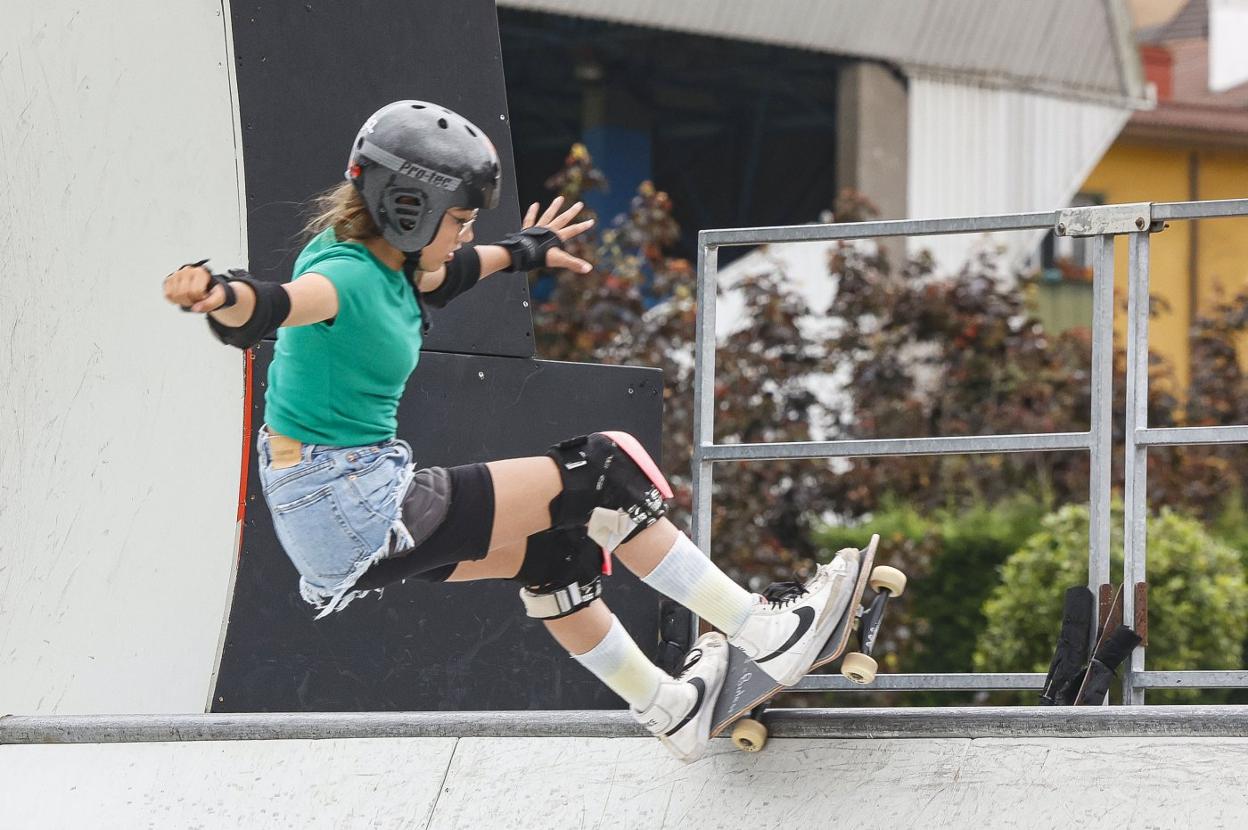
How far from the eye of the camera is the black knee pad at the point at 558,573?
397 centimetres

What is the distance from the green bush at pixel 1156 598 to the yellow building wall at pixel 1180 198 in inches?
588

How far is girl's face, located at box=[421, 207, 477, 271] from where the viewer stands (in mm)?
3734

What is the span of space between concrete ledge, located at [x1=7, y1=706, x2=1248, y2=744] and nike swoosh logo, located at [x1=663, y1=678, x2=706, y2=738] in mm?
183

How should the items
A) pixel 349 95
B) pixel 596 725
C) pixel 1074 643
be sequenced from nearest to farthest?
pixel 596 725 → pixel 1074 643 → pixel 349 95

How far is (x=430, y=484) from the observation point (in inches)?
148

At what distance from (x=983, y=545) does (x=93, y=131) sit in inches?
290

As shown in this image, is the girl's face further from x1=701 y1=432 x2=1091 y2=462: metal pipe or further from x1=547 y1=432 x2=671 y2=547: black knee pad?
x1=701 y1=432 x2=1091 y2=462: metal pipe

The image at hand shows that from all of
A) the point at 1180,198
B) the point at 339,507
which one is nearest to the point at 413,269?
the point at 339,507

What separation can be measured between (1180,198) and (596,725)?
21750 mm

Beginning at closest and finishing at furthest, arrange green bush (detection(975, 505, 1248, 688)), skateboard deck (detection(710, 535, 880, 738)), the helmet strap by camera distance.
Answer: the helmet strap, skateboard deck (detection(710, 535, 880, 738)), green bush (detection(975, 505, 1248, 688))

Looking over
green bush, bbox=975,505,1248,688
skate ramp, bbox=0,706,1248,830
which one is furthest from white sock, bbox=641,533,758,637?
green bush, bbox=975,505,1248,688

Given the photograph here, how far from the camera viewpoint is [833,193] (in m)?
19.3

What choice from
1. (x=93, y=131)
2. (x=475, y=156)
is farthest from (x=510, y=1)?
(x=475, y=156)

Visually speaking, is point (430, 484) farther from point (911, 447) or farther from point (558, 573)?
point (911, 447)
